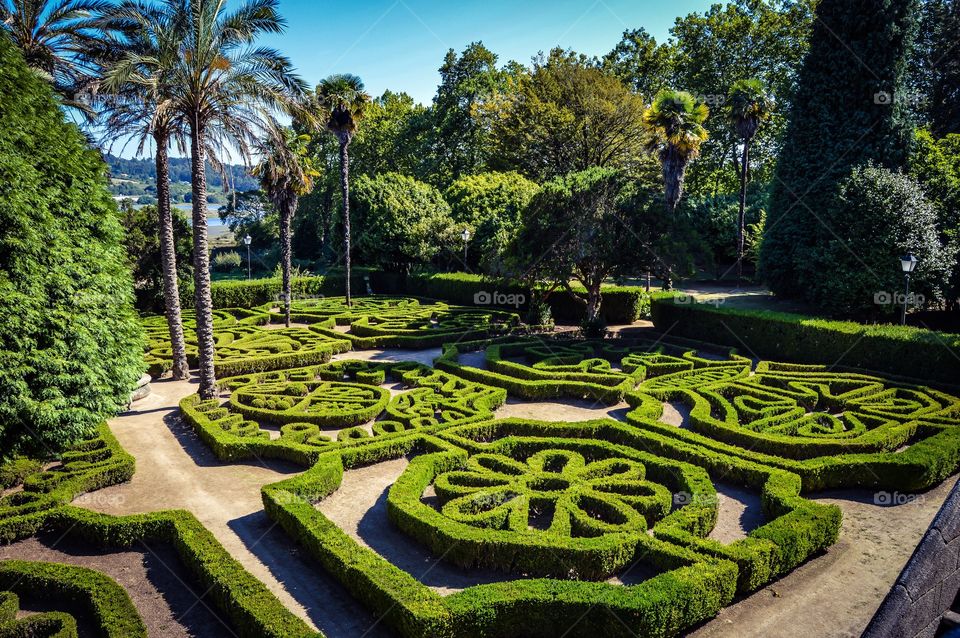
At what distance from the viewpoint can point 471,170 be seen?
48906 mm

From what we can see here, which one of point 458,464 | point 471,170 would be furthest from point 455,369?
point 471,170

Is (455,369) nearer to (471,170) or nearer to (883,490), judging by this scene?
(883,490)

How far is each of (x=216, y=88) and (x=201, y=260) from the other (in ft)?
12.7

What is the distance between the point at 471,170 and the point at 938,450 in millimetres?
41639

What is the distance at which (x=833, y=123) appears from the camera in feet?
88.4

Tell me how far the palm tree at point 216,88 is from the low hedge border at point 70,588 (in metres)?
7.26

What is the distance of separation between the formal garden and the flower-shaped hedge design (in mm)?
67

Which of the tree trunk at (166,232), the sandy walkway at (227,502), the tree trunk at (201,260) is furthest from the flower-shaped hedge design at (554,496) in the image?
the tree trunk at (166,232)

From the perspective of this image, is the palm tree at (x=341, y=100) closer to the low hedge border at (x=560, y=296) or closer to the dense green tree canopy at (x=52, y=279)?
the low hedge border at (x=560, y=296)
